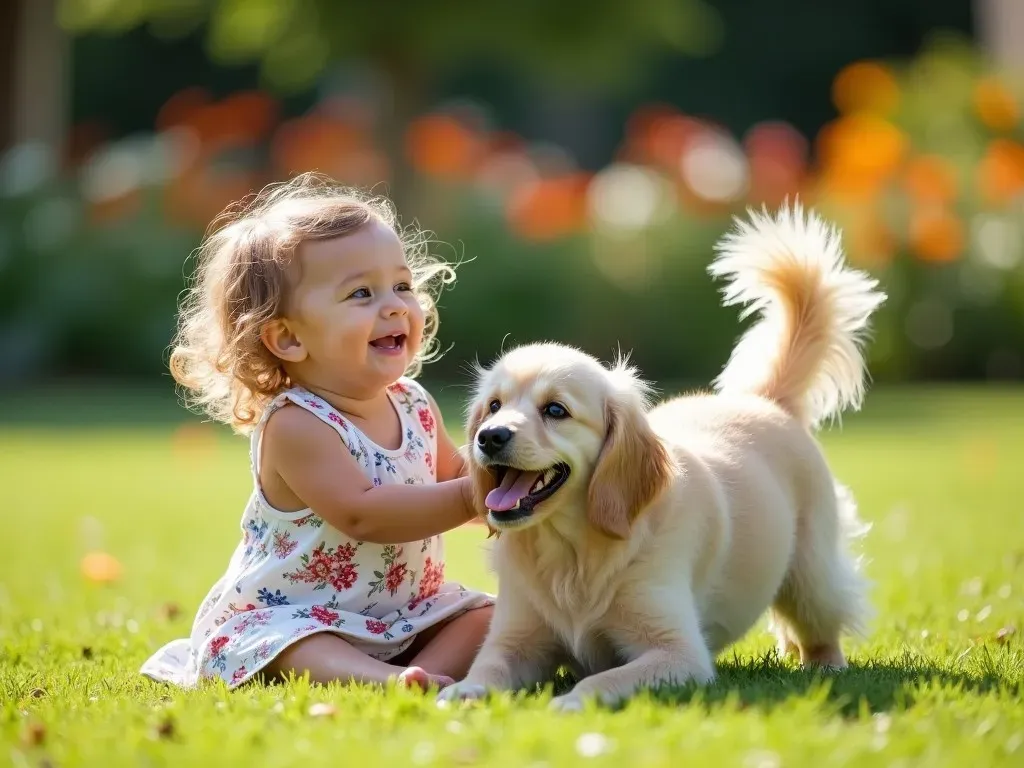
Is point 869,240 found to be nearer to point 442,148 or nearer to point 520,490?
point 442,148

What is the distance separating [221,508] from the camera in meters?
8.00

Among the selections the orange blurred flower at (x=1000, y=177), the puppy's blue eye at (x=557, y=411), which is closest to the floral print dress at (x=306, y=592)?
the puppy's blue eye at (x=557, y=411)

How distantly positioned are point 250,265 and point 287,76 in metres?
16.4

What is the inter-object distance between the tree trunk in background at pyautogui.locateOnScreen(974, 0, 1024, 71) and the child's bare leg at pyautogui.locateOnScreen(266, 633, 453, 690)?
19.9 metres

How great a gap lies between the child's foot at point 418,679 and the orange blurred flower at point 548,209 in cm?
1202

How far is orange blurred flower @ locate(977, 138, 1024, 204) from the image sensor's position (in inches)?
578

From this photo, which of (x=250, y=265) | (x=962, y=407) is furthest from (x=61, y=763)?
(x=962, y=407)

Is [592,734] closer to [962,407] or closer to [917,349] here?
[962,407]

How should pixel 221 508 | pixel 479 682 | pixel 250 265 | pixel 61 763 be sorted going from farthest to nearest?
pixel 221 508, pixel 250 265, pixel 479 682, pixel 61 763

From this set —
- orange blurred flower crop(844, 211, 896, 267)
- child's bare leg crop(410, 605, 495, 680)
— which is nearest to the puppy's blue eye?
child's bare leg crop(410, 605, 495, 680)

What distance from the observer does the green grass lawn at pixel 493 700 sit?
9.21 ft

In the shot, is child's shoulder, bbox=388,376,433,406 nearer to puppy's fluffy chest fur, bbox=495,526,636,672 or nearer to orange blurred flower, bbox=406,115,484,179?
puppy's fluffy chest fur, bbox=495,526,636,672

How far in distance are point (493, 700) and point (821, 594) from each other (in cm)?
152

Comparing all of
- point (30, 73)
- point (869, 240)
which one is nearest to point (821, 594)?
→ point (869, 240)
